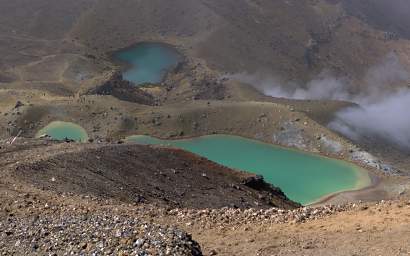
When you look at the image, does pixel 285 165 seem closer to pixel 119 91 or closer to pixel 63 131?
pixel 63 131

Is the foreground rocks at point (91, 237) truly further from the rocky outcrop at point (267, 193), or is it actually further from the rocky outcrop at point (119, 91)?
the rocky outcrop at point (119, 91)

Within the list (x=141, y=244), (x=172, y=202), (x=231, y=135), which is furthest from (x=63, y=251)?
Answer: (x=231, y=135)

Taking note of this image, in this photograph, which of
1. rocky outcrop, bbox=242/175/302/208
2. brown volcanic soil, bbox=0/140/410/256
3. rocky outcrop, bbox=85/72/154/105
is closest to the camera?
brown volcanic soil, bbox=0/140/410/256

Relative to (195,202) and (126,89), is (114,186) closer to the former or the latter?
(195,202)

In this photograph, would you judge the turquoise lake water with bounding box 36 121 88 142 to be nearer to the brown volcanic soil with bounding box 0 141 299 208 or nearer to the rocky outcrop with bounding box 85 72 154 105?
the rocky outcrop with bounding box 85 72 154 105

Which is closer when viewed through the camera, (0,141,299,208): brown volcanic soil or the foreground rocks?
the foreground rocks

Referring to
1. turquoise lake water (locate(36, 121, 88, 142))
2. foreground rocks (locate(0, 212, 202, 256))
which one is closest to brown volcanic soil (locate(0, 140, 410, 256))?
foreground rocks (locate(0, 212, 202, 256))
